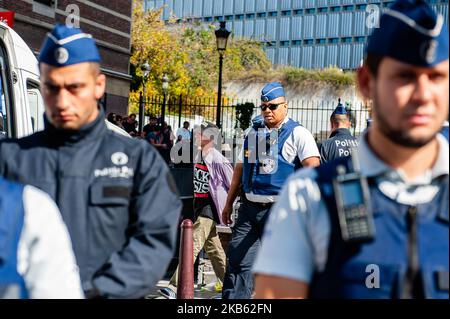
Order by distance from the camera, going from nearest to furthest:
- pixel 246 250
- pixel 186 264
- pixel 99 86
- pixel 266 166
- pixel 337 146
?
pixel 99 86 < pixel 246 250 < pixel 266 166 < pixel 186 264 < pixel 337 146

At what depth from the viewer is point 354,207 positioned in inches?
92.8

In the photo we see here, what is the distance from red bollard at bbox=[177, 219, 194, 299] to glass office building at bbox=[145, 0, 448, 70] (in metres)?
61.1

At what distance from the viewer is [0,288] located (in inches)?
92.7

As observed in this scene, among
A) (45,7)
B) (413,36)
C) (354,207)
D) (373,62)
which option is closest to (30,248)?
(354,207)

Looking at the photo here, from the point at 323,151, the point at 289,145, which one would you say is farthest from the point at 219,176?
the point at 289,145

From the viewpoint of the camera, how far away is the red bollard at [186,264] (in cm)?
812

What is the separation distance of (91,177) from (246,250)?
168 inches

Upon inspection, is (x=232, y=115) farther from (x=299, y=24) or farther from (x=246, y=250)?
(x=299, y=24)

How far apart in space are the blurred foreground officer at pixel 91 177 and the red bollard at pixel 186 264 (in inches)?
177

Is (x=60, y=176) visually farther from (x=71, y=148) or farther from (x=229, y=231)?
(x=229, y=231)

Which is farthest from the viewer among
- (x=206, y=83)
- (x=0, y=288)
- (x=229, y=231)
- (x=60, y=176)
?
(x=206, y=83)

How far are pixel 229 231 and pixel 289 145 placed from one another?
120 inches

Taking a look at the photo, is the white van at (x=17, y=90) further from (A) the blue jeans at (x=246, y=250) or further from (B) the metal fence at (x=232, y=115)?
(B) the metal fence at (x=232, y=115)
